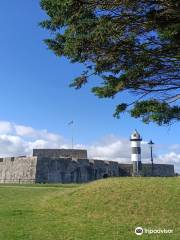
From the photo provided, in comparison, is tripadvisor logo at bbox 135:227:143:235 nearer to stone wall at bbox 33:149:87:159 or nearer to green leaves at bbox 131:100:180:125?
green leaves at bbox 131:100:180:125

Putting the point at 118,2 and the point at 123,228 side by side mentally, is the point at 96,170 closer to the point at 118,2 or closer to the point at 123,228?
the point at 123,228

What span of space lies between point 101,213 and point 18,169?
45.1 m

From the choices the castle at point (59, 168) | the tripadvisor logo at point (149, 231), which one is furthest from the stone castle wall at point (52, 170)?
the tripadvisor logo at point (149, 231)

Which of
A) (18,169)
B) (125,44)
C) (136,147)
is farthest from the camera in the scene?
(18,169)


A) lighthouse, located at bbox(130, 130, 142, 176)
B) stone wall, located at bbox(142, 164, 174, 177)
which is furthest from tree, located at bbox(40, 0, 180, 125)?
stone wall, located at bbox(142, 164, 174, 177)

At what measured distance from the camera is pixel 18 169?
58.6 m

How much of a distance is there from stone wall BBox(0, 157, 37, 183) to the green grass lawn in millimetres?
37492

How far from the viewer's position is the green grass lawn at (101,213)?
1064 centimetres

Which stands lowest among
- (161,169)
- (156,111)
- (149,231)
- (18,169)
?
(149,231)

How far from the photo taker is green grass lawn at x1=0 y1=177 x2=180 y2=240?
10.6m

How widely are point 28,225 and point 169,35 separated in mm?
6356

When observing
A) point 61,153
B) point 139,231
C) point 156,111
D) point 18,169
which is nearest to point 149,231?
point 139,231

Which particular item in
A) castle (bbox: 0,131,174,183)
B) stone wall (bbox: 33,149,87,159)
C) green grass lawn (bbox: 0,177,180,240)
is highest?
stone wall (bbox: 33,149,87,159)

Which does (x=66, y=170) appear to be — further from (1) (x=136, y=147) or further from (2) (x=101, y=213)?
(2) (x=101, y=213)
